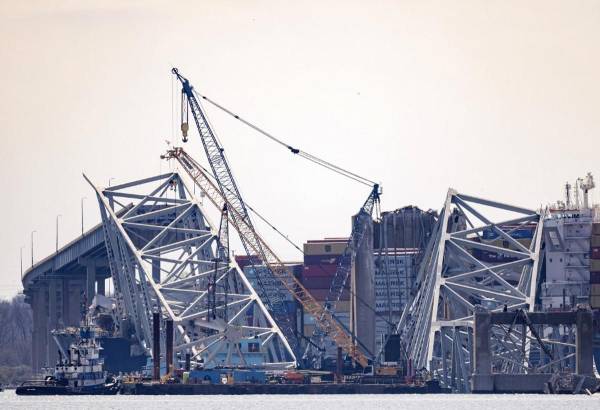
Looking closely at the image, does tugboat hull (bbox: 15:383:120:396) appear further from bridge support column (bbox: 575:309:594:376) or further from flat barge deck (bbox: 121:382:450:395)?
bridge support column (bbox: 575:309:594:376)

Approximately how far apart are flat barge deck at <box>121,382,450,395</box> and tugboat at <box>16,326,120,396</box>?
2.59 m

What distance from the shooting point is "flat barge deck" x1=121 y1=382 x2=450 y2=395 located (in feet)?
579

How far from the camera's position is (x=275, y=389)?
592 feet

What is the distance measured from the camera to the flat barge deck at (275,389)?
176 m

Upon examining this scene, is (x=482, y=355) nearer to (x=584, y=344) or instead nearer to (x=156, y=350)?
(x=584, y=344)

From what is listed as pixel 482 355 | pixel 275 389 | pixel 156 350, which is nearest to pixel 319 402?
pixel 482 355

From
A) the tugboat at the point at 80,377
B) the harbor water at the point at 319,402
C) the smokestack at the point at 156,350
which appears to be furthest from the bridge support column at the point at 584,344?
the tugboat at the point at 80,377

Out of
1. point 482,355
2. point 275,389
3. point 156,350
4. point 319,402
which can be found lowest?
point 319,402

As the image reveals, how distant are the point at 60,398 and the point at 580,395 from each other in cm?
4646

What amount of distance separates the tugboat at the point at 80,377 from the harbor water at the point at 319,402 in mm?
1085

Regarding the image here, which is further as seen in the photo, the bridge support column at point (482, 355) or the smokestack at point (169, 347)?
the smokestack at point (169, 347)

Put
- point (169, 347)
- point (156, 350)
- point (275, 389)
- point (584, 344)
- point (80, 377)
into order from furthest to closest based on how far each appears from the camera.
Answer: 1. point (169, 347)
2. point (156, 350)
3. point (80, 377)
4. point (275, 389)
5. point (584, 344)

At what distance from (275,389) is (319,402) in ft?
59.2

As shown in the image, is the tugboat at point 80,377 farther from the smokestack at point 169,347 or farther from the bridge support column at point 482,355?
the bridge support column at point 482,355
